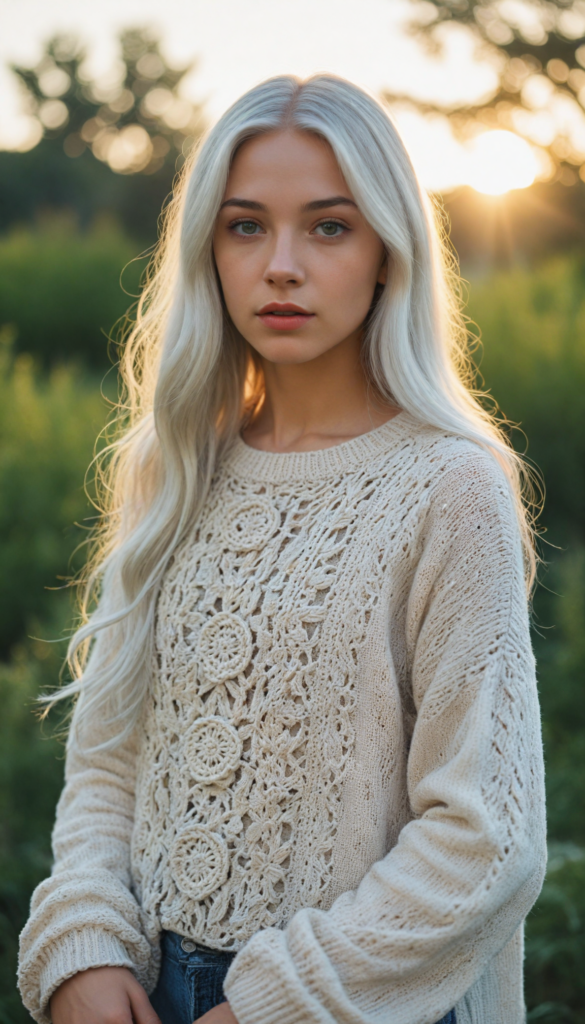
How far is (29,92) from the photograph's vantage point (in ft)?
47.6

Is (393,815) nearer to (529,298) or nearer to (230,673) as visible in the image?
(230,673)

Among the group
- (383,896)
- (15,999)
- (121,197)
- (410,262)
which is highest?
(121,197)

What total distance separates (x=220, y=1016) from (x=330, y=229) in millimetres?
1263

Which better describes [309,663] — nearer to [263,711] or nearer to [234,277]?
[263,711]

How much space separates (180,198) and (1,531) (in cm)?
314

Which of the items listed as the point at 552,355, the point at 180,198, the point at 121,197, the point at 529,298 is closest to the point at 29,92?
the point at 121,197

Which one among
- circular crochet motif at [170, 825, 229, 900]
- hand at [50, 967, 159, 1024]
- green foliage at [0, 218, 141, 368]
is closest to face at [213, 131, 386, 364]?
circular crochet motif at [170, 825, 229, 900]

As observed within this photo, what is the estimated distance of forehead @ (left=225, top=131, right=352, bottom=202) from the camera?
145 centimetres

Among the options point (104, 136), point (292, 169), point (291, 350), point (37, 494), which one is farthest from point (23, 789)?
point (104, 136)

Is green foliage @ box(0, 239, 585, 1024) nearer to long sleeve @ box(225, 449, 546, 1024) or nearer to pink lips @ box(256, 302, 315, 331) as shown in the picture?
long sleeve @ box(225, 449, 546, 1024)

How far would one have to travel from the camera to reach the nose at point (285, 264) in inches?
56.9

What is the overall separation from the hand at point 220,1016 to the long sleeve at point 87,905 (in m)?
0.23

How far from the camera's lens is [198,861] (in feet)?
4.70

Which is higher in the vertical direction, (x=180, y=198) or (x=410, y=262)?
(x=180, y=198)
